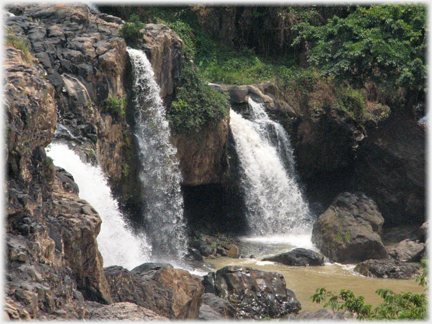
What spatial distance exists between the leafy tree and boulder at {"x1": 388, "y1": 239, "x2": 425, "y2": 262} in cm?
532

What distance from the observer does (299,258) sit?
13.8 meters

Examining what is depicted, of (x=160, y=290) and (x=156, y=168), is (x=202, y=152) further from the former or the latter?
(x=160, y=290)

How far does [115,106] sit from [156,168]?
2396 mm

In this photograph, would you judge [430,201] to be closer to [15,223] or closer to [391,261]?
[391,261]

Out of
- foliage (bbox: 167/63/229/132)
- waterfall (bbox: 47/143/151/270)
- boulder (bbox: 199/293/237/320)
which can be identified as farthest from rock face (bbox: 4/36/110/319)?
foliage (bbox: 167/63/229/132)

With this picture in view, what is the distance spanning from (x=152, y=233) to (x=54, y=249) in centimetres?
783

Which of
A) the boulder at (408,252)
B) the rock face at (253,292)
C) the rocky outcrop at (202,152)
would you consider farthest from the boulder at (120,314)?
the boulder at (408,252)

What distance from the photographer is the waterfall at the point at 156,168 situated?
13.8 meters

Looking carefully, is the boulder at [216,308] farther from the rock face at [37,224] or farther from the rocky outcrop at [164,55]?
the rocky outcrop at [164,55]

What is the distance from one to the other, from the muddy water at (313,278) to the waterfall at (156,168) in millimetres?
1378

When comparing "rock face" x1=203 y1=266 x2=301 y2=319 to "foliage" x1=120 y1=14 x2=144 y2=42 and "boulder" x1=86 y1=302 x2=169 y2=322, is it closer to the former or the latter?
"boulder" x1=86 y1=302 x2=169 y2=322

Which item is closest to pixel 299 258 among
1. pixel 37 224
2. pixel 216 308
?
pixel 216 308

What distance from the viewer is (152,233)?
14.1 metres

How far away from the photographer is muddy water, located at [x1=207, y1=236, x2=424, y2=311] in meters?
11.4
